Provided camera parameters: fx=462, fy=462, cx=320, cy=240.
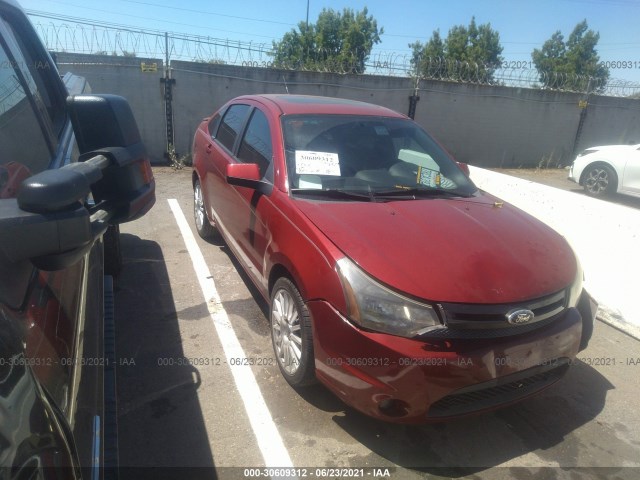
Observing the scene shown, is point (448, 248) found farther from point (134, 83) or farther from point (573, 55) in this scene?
point (573, 55)

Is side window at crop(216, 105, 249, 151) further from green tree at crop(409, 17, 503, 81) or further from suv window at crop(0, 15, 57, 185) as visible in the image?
green tree at crop(409, 17, 503, 81)

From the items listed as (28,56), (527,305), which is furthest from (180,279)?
(527,305)

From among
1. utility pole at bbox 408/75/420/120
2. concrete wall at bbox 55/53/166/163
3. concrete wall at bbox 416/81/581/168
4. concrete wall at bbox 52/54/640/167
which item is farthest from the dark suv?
concrete wall at bbox 416/81/581/168

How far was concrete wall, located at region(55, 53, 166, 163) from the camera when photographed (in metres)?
8.77

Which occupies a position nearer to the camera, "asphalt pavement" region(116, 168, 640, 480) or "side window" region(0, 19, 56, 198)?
"side window" region(0, 19, 56, 198)

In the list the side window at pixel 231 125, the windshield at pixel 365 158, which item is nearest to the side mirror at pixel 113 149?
the windshield at pixel 365 158

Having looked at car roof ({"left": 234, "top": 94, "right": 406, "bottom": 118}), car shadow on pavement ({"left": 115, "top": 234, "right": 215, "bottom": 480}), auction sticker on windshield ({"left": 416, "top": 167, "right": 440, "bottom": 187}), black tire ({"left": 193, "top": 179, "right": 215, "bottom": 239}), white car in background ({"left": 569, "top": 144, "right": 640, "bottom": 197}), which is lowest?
car shadow on pavement ({"left": 115, "top": 234, "right": 215, "bottom": 480})

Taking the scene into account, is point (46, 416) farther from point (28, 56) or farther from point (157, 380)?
point (28, 56)

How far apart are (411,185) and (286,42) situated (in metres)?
51.1

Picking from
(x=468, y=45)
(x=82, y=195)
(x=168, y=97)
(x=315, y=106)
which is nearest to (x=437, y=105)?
(x=168, y=97)

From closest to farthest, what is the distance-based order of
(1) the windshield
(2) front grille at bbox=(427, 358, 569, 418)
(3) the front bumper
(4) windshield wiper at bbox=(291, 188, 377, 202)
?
(3) the front bumper → (2) front grille at bbox=(427, 358, 569, 418) → (4) windshield wiper at bbox=(291, 188, 377, 202) → (1) the windshield

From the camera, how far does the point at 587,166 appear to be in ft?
31.4

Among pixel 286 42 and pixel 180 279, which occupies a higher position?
pixel 286 42

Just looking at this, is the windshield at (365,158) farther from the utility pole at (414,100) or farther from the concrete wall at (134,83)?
the utility pole at (414,100)
